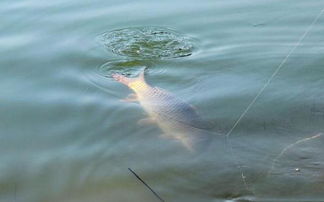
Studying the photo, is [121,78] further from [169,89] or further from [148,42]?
[148,42]

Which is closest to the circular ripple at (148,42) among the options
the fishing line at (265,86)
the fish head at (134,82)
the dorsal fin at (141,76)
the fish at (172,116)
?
the dorsal fin at (141,76)

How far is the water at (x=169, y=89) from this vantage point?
4.55 m

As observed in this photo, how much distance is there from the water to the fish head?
108 millimetres

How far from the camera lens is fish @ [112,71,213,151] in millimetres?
5047

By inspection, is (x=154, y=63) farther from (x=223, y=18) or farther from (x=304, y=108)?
(x=304, y=108)

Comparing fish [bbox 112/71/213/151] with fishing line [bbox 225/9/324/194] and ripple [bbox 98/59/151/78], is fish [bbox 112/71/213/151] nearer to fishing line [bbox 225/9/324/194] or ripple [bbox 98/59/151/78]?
fishing line [bbox 225/9/324/194]

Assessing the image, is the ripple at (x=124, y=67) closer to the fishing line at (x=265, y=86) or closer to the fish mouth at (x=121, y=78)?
the fish mouth at (x=121, y=78)

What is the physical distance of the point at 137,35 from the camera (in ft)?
24.0

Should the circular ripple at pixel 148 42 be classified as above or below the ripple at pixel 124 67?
above

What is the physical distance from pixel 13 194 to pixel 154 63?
267 centimetres

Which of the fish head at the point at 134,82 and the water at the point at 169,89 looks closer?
the water at the point at 169,89

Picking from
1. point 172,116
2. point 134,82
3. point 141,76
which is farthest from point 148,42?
point 172,116

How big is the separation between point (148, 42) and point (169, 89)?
1261mm

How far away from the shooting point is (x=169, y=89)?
6.05 meters
